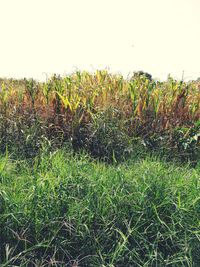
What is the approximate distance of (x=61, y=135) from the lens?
487cm

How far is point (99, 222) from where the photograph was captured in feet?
10.2

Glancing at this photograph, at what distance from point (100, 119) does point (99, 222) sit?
1.85 meters

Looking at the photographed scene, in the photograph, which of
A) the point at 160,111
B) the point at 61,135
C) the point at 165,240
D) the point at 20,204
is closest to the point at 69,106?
the point at 61,135

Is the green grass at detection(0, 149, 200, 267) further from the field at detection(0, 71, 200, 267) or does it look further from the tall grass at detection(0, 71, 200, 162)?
the tall grass at detection(0, 71, 200, 162)

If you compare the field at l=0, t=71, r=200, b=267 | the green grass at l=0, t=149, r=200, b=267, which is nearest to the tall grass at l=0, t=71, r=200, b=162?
the field at l=0, t=71, r=200, b=267

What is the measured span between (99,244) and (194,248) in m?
0.63

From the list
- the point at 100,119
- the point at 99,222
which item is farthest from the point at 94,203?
the point at 100,119

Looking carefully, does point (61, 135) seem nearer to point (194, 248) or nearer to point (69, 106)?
point (69, 106)

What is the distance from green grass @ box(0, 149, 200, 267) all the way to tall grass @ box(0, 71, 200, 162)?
1.29 meters

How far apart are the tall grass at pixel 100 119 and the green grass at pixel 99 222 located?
129 centimetres

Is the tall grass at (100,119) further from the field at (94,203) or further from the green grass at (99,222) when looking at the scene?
the green grass at (99,222)

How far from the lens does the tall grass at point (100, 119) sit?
4.77 metres

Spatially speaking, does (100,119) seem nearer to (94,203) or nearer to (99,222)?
(94,203)

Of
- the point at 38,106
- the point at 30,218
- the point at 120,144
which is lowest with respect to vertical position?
the point at 30,218
